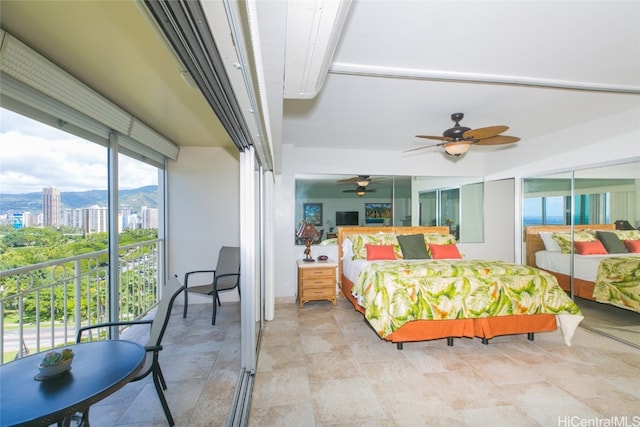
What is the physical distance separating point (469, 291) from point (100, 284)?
12.1 feet

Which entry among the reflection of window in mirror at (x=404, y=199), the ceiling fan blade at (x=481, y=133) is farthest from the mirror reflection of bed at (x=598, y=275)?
the ceiling fan blade at (x=481, y=133)

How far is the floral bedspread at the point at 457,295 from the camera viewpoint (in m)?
2.72

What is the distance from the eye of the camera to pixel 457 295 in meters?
2.78

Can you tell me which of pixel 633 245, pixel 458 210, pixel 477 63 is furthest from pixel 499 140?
pixel 458 210

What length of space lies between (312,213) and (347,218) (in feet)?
1.97

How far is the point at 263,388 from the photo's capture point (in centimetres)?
220

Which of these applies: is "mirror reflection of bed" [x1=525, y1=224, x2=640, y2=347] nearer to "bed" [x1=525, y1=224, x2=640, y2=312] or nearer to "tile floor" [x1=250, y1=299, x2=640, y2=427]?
"bed" [x1=525, y1=224, x2=640, y2=312]

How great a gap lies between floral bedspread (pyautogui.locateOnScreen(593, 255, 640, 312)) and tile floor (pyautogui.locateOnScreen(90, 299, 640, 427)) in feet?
1.63

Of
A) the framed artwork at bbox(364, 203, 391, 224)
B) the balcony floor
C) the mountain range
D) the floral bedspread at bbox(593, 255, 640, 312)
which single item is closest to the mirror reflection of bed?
the floral bedspread at bbox(593, 255, 640, 312)

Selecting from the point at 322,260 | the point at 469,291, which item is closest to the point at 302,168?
the point at 322,260

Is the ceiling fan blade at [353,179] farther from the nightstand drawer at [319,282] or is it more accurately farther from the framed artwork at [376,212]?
the nightstand drawer at [319,282]

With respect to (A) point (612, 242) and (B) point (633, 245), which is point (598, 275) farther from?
(B) point (633, 245)

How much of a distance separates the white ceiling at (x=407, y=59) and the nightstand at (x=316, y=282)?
1943mm

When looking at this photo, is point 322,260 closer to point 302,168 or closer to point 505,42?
point 302,168
